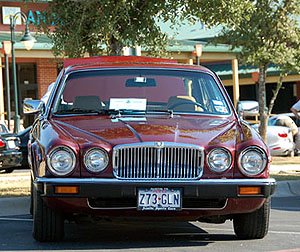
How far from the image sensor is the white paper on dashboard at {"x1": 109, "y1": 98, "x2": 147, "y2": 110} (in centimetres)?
758

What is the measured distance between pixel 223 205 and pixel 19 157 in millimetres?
11601

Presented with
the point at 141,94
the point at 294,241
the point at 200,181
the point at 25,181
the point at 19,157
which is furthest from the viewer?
the point at 19,157

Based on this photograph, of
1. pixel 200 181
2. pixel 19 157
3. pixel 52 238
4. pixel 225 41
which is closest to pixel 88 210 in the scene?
pixel 52 238

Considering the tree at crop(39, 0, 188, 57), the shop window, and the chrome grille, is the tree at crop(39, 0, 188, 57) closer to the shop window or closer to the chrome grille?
the chrome grille

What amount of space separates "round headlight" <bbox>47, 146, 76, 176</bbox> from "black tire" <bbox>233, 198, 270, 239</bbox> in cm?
162

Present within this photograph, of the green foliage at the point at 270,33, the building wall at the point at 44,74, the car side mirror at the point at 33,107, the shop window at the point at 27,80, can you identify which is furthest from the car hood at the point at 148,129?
the shop window at the point at 27,80

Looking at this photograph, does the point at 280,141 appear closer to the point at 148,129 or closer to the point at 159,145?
the point at 148,129

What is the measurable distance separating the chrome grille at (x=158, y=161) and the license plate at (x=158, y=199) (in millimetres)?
119

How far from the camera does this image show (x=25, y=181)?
1275cm

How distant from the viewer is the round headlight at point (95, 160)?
252 inches

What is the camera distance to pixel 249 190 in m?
6.51

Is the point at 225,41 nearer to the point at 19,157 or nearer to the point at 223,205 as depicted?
the point at 19,157

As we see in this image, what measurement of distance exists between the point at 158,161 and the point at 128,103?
1320 millimetres

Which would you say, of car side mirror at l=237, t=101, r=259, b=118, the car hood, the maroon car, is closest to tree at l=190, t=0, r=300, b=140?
car side mirror at l=237, t=101, r=259, b=118
